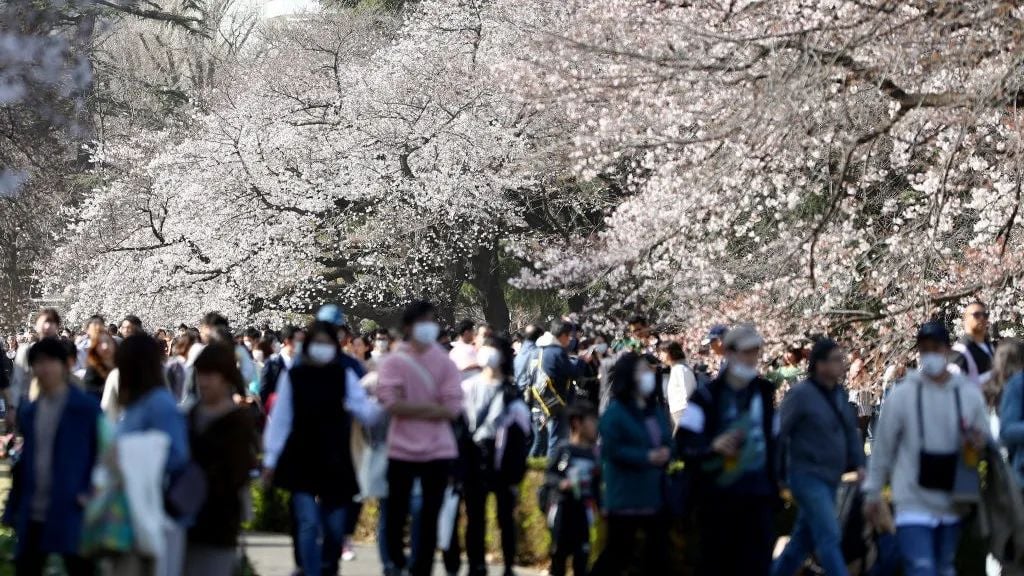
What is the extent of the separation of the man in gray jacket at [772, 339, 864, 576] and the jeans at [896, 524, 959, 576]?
0.47 metres

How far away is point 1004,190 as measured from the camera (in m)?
15.6

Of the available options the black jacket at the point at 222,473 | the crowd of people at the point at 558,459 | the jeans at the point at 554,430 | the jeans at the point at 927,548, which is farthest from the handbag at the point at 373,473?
the jeans at the point at 554,430

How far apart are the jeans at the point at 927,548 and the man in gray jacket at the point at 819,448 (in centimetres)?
47

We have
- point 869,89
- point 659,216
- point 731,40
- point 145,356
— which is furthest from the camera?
point 659,216

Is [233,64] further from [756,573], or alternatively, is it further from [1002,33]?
[756,573]

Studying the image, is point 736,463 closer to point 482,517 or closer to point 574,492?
point 574,492

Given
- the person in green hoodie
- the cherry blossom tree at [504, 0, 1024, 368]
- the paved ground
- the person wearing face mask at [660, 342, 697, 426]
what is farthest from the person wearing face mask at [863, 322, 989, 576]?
the person wearing face mask at [660, 342, 697, 426]

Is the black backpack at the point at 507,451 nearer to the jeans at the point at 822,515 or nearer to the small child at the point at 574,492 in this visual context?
the small child at the point at 574,492

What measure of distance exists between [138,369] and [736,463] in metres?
3.05

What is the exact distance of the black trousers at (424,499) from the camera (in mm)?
8352

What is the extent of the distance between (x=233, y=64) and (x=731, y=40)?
104ft

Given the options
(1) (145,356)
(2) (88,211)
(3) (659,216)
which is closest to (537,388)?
(3) (659,216)

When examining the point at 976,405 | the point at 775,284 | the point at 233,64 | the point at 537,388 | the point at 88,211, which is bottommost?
the point at 976,405

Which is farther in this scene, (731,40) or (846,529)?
(731,40)
